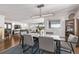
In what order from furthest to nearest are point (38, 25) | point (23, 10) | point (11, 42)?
point (11, 42) < point (38, 25) < point (23, 10)

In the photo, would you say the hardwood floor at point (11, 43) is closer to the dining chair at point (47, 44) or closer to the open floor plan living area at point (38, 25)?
the open floor plan living area at point (38, 25)

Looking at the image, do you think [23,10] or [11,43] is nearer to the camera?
[23,10]

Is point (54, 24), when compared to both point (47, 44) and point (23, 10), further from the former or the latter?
point (23, 10)

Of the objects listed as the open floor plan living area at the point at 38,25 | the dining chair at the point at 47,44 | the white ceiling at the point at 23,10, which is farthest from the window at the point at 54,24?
the dining chair at the point at 47,44

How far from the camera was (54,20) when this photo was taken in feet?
6.95

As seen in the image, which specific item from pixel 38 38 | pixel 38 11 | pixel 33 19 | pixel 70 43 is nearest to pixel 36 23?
pixel 33 19

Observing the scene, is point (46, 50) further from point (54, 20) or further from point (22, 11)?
point (22, 11)

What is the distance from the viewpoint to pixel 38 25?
211 cm

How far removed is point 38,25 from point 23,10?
1.39 feet

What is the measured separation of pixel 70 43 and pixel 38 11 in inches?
43.7

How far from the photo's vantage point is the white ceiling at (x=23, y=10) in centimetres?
181

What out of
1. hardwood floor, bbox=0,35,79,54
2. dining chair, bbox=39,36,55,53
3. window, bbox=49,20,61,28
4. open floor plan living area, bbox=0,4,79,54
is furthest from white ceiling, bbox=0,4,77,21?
dining chair, bbox=39,36,55,53

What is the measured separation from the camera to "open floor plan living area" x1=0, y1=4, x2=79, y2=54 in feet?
6.19

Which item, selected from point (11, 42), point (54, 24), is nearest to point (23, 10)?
point (54, 24)
